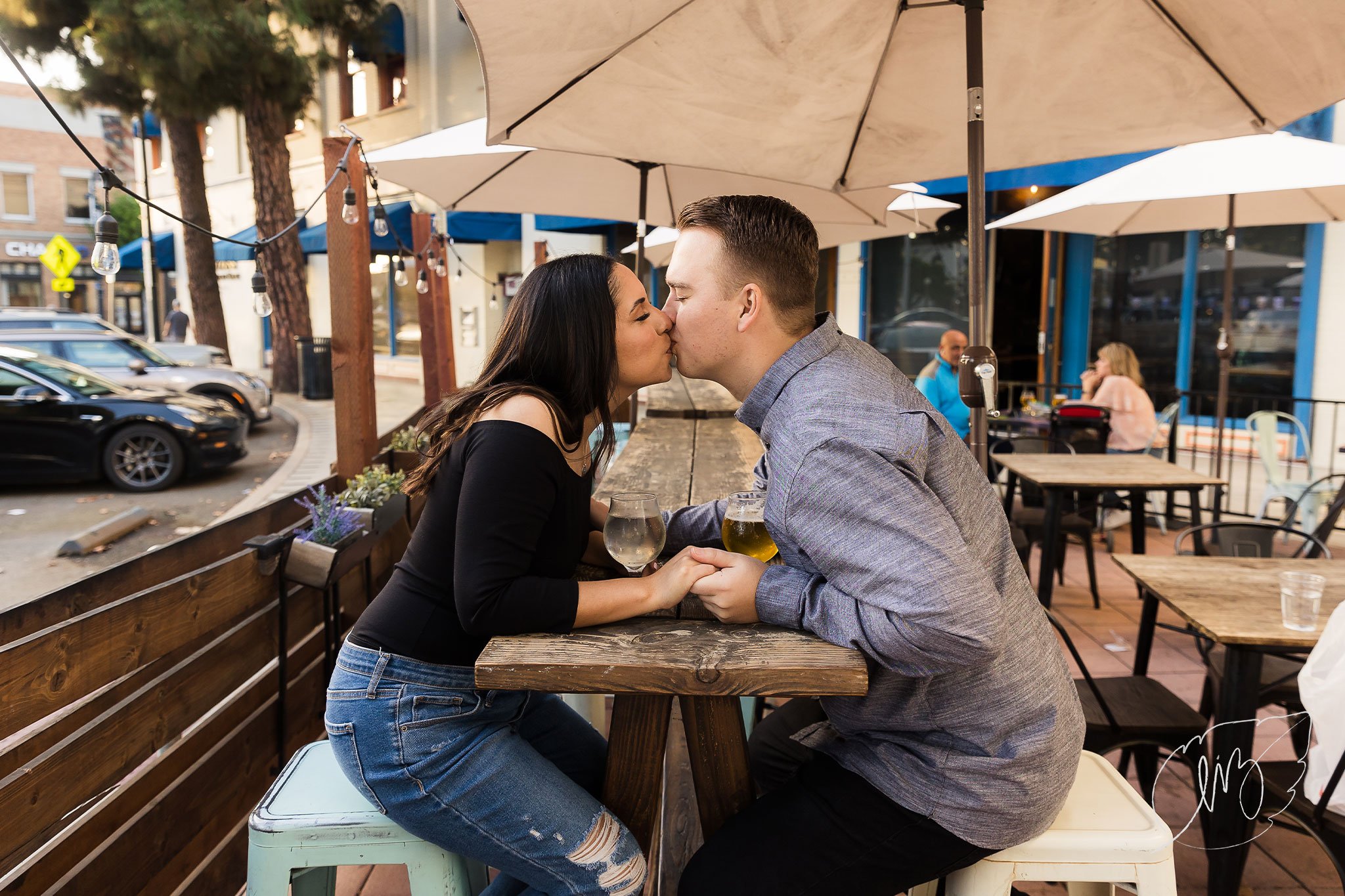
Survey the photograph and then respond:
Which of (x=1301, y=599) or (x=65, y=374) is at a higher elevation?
(x=65, y=374)

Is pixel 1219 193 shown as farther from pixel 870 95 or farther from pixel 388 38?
pixel 388 38

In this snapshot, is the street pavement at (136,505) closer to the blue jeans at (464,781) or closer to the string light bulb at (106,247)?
the string light bulb at (106,247)

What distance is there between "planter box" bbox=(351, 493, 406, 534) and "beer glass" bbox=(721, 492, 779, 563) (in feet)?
7.32

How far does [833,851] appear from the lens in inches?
59.2

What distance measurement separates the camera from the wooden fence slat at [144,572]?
209 cm

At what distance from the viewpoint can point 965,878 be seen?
158 centimetres

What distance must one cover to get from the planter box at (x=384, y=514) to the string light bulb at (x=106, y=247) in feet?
4.21

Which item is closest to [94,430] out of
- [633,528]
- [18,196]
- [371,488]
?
[371,488]

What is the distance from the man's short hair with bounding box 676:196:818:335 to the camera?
1649mm

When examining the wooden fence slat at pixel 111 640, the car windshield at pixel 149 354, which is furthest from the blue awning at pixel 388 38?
the wooden fence slat at pixel 111 640

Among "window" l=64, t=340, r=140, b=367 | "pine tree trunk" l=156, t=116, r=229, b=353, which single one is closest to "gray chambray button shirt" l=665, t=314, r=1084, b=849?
"window" l=64, t=340, r=140, b=367

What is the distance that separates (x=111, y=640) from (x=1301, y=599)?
2.87 meters

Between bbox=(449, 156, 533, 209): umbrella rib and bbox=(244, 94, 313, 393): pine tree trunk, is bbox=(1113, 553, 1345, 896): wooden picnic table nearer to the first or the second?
bbox=(449, 156, 533, 209): umbrella rib

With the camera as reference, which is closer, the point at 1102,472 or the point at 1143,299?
the point at 1102,472
